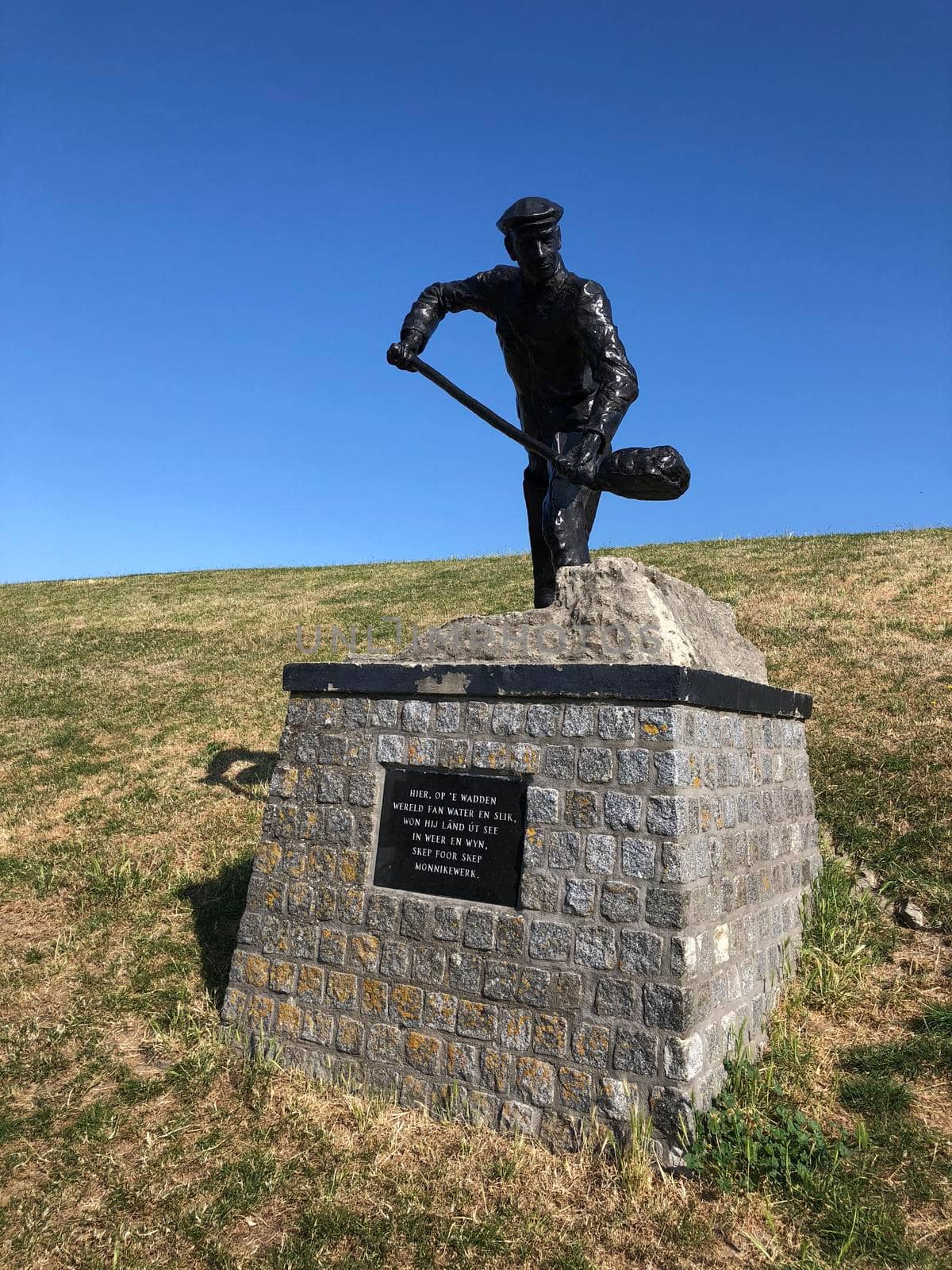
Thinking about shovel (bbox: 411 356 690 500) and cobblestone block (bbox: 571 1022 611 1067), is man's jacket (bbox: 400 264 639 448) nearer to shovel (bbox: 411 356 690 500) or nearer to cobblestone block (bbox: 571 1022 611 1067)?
shovel (bbox: 411 356 690 500)

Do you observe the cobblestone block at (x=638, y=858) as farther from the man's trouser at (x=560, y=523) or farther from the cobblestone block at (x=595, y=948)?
the man's trouser at (x=560, y=523)

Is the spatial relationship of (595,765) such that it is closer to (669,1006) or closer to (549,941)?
(549,941)

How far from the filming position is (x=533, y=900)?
450 centimetres

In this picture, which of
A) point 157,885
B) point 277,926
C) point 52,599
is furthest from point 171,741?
point 52,599

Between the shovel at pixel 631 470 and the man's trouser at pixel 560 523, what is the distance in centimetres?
16

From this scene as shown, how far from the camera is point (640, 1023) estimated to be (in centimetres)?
413

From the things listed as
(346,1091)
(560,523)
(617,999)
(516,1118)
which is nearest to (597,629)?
(560,523)

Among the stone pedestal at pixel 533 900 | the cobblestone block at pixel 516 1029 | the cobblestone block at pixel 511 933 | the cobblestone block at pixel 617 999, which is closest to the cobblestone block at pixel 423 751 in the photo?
the stone pedestal at pixel 533 900

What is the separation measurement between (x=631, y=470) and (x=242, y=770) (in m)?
6.69

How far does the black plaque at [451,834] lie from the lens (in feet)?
15.3

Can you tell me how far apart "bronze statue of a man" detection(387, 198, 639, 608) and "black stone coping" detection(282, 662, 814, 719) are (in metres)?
0.86

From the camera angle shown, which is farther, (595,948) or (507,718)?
(507,718)

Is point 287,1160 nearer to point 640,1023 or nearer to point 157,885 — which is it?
point 640,1023

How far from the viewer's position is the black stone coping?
4.38 metres
